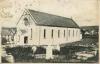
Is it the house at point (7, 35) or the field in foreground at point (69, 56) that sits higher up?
the house at point (7, 35)

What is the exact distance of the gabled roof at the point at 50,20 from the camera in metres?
1.16

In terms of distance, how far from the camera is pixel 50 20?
1.17 meters

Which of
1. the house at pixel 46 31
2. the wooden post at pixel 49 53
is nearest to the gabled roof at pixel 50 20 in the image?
the house at pixel 46 31

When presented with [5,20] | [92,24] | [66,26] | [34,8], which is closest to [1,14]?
[5,20]

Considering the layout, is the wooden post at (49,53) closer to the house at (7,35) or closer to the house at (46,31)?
the house at (46,31)

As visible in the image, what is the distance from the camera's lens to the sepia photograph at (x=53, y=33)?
114 centimetres

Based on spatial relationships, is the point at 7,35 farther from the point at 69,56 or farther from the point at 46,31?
the point at 69,56

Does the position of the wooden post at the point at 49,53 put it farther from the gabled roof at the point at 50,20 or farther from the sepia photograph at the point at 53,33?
the gabled roof at the point at 50,20

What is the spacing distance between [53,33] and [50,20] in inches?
2.5

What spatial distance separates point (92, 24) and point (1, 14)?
1.38 feet

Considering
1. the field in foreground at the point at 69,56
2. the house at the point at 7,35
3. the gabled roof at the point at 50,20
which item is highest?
the gabled roof at the point at 50,20

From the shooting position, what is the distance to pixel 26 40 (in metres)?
1.16

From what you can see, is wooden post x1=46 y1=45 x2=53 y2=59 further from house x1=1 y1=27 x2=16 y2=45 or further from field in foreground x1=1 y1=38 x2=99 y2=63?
house x1=1 y1=27 x2=16 y2=45

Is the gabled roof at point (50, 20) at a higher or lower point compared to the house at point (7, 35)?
higher
